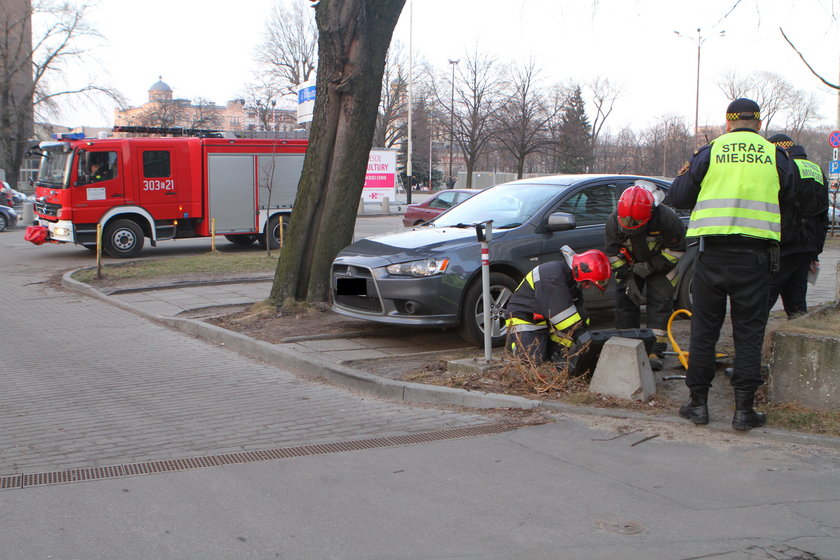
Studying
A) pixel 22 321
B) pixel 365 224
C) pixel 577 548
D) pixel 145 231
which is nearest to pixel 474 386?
pixel 577 548

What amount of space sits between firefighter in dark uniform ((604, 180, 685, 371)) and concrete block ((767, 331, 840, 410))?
150 cm

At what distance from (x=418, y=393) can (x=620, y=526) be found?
2.70 m

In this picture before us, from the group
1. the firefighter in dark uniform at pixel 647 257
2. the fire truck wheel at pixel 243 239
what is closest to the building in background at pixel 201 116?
the fire truck wheel at pixel 243 239

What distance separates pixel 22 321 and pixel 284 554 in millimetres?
8326

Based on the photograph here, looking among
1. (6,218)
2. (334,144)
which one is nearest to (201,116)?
(6,218)

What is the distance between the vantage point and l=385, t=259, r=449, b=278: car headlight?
25.5 ft

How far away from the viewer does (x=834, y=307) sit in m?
6.54

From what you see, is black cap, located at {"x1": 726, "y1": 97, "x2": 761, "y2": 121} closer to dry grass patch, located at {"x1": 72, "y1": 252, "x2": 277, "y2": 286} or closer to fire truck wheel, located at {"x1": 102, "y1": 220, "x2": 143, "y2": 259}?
dry grass patch, located at {"x1": 72, "y1": 252, "x2": 277, "y2": 286}

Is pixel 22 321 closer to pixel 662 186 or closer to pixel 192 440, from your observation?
pixel 192 440

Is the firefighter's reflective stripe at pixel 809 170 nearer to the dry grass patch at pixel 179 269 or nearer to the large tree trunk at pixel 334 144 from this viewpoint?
the large tree trunk at pixel 334 144

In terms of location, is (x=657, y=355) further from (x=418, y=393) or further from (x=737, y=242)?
(x=418, y=393)

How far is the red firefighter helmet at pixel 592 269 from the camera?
6176 mm

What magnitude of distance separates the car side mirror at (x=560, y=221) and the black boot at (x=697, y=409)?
3024mm

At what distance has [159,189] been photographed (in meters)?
18.8
